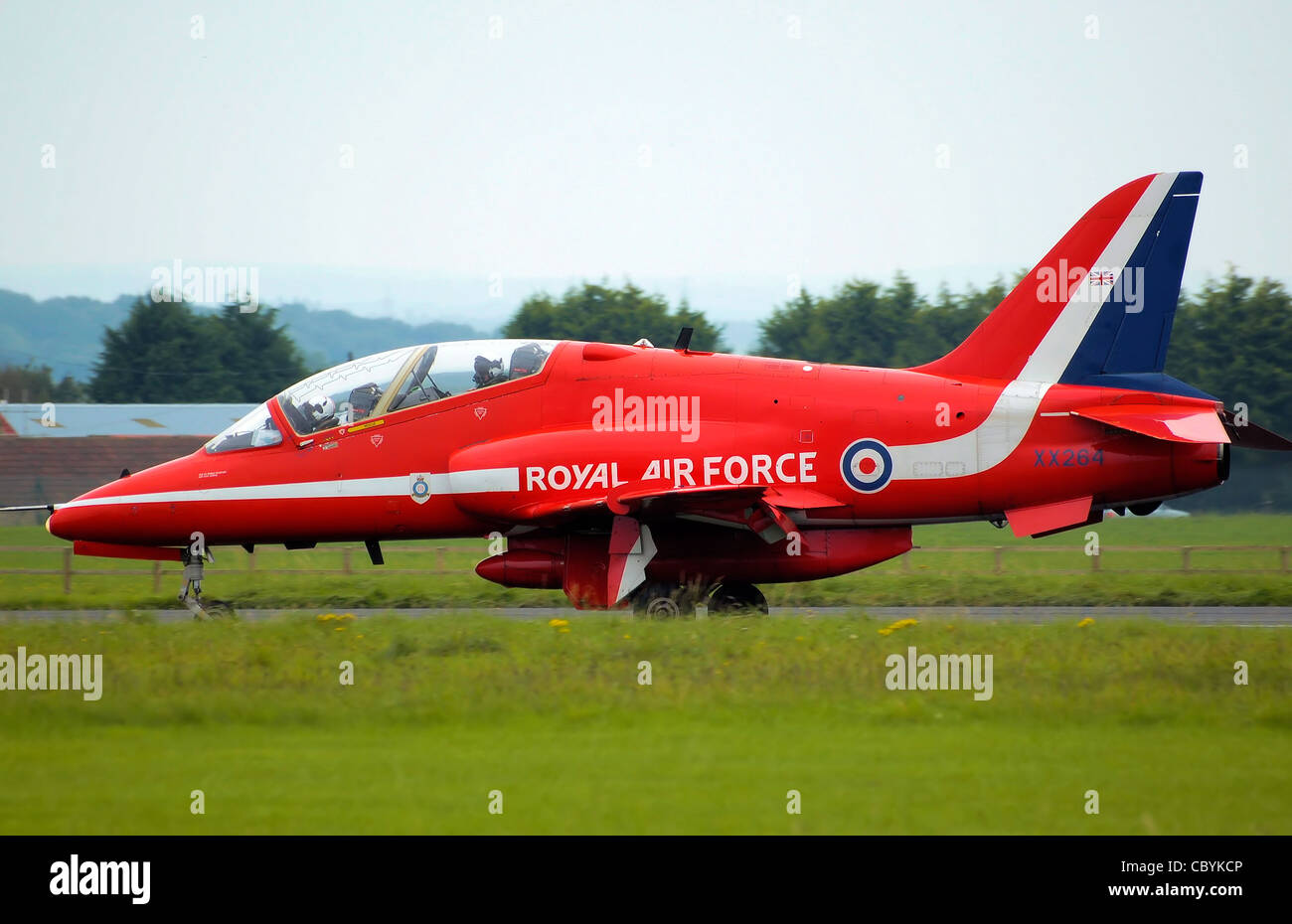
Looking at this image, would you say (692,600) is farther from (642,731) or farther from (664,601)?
(642,731)

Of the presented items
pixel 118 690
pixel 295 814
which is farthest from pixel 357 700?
pixel 295 814

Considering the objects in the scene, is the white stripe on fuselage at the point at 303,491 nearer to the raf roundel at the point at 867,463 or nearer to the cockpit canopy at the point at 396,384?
the cockpit canopy at the point at 396,384

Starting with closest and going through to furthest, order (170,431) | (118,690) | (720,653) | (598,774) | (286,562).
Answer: (598,774), (118,690), (720,653), (286,562), (170,431)

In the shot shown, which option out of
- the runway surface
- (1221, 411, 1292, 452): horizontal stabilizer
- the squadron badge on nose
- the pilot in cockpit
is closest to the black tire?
the runway surface

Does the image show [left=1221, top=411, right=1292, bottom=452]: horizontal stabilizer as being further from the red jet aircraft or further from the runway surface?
the runway surface

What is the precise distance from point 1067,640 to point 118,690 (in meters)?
8.42

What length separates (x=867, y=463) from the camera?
49.3 feet

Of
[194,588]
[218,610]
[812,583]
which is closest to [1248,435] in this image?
[812,583]

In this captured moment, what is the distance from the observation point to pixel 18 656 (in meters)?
12.1

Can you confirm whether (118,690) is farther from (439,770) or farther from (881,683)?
(881,683)

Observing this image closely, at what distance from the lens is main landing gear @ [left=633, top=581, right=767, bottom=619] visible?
14.8 meters

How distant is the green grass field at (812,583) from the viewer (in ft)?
62.4

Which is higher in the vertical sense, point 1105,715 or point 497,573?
point 497,573

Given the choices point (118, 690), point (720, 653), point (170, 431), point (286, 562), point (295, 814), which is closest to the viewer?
point (295, 814)
